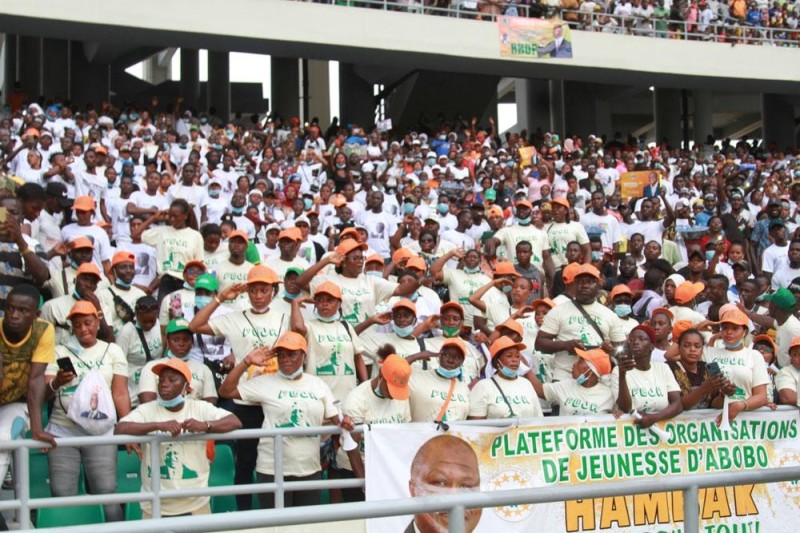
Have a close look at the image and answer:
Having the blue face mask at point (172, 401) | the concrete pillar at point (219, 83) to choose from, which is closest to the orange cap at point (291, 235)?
the blue face mask at point (172, 401)

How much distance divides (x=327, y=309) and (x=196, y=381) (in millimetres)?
1187

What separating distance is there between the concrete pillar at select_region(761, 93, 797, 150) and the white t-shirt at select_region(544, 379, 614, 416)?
27.1m

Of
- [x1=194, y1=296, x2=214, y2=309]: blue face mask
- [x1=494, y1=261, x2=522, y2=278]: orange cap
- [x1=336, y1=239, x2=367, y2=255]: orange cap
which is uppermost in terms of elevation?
[x1=336, y1=239, x2=367, y2=255]: orange cap

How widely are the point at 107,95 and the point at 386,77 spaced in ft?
23.8

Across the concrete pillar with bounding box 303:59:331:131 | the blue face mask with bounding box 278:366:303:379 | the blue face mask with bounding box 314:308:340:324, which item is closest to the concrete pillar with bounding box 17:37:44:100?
the concrete pillar with bounding box 303:59:331:131

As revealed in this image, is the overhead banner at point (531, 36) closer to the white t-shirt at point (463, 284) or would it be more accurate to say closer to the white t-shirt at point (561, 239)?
the white t-shirt at point (561, 239)

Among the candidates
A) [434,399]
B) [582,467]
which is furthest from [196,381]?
[582,467]

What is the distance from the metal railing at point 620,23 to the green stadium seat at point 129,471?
17913 mm

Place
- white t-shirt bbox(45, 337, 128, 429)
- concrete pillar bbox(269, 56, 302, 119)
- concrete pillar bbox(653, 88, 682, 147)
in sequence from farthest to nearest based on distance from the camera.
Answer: concrete pillar bbox(653, 88, 682, 147), concrete pillar bbox(269, 56, 302, 119), white t-shirt bbox(45, 337, 128, 429)

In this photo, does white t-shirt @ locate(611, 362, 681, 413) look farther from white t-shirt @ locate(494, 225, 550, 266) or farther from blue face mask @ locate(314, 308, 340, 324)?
white t-shirt @ locate(494, 225, 550, 266)

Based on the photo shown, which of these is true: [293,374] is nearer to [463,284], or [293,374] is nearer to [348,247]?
[348,247]

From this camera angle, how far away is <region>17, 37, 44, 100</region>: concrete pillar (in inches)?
1064

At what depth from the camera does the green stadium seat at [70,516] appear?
24.8 ft

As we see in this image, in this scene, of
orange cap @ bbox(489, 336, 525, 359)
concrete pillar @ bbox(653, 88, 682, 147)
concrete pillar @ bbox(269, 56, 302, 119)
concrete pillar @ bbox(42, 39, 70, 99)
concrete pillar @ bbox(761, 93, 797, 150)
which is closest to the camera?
orange cap @ bbox(489, 336, 525, 359)
